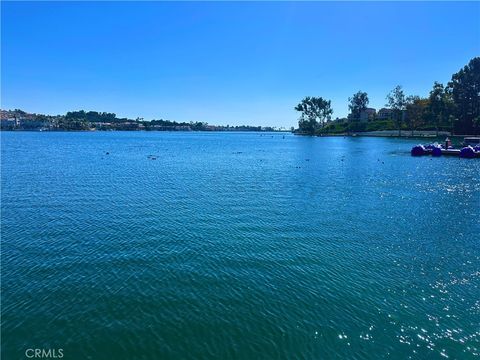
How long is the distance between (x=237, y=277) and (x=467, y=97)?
637ft

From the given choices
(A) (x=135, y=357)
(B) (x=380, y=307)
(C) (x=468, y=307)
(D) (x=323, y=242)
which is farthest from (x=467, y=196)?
(A) (x=135, y=357)

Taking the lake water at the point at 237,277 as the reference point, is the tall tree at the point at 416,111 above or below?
above

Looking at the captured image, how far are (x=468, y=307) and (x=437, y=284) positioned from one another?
2.50 metres

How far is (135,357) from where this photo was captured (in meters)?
13.5

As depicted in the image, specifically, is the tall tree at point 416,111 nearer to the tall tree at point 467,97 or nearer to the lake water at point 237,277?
the tall tree at point 467,97

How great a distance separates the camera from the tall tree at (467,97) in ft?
533

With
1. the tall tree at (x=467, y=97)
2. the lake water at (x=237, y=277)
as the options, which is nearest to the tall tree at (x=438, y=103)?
the tall tree at (x=467, y=97)

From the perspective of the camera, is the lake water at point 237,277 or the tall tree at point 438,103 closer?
the lake water at point 237,277

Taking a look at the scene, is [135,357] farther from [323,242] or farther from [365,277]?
[323,242]

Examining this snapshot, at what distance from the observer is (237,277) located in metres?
20.5

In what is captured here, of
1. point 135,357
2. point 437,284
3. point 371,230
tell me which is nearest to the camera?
point 135,357

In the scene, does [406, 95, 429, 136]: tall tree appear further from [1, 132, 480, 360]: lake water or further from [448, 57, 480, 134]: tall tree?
[1, 132, 480, 360]: lake water

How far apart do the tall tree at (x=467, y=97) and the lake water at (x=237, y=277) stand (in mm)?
155362

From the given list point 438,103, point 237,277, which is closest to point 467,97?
point 438,103
